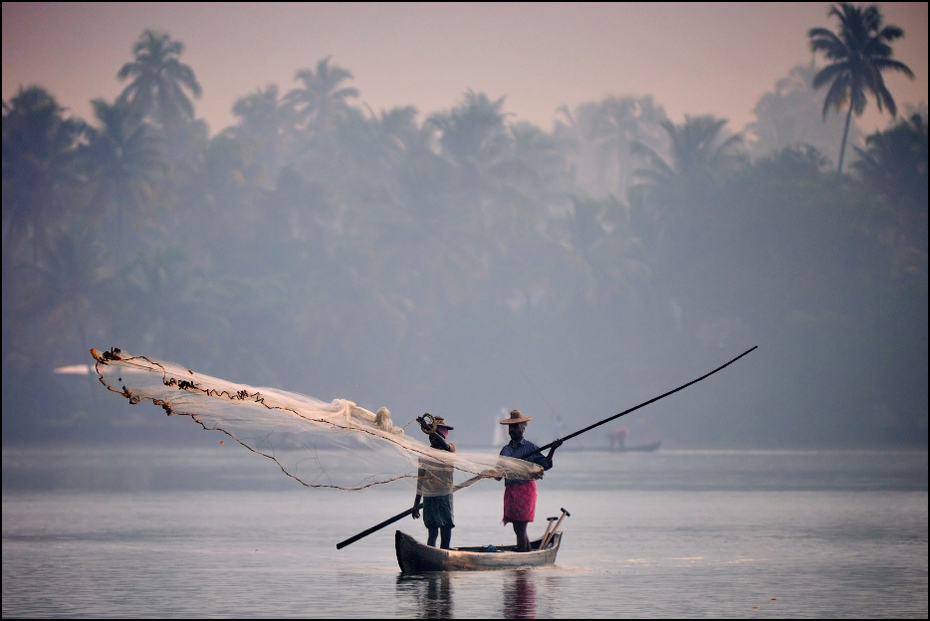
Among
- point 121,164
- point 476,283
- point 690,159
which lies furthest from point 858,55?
point 121,164

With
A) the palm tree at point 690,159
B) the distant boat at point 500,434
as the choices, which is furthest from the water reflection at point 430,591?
the palm tree at point 690,159

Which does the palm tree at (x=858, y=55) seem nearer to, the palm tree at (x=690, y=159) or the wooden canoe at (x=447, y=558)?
the palm tree at (x=690, y=159)

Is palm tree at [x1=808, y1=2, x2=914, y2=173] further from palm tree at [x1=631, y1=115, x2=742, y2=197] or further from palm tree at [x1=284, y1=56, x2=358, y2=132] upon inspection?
palm tree at [x1=284, y1=56, x2=358, y2=132]

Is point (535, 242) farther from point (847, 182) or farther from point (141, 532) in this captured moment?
point (141, 532)

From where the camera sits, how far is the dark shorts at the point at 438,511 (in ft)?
59.2

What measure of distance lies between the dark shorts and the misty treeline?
184 ft

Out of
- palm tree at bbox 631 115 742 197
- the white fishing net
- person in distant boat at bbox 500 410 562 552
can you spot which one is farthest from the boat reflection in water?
palm tree at bbox 631 115 742 197

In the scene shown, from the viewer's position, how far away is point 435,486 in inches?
698

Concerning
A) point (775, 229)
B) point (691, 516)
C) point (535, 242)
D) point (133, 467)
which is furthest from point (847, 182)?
point (691, 516)

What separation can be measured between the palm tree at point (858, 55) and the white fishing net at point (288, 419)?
6630 cm

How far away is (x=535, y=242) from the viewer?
83.4 meters

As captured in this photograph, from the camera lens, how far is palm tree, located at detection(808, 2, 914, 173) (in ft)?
260

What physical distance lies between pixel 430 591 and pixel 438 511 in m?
1.41

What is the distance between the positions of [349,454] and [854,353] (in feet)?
200
